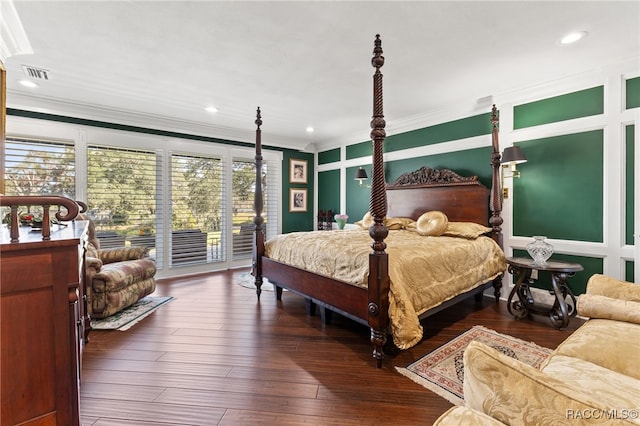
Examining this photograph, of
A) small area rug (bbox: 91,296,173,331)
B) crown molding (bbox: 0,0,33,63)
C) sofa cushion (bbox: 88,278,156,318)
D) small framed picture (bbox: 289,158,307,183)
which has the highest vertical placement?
crown molding (bbox: 0,0,33,63)

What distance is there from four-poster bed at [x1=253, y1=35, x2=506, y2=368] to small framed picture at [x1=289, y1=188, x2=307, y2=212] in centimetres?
252

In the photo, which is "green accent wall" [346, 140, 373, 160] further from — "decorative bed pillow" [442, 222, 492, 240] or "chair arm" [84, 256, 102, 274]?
"chair arm" [84, 256, 102, 274]

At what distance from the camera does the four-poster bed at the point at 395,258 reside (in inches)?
83.2

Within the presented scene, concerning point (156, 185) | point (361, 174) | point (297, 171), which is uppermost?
point (297, 171)

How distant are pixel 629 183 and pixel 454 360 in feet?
8.22

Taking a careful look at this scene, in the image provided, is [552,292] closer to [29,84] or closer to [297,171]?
[297,171]

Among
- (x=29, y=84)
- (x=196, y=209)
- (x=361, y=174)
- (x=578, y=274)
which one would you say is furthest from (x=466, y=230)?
(x=29, y=84)

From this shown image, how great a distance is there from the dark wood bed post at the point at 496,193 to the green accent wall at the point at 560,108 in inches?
9.9

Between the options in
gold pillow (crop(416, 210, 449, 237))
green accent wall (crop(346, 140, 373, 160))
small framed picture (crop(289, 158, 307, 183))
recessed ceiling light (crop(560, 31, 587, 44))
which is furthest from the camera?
small framed picture (crop(289, 158, 307, 183))

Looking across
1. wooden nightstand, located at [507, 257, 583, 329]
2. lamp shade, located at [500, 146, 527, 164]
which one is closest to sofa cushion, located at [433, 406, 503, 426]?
wooden nightstand, located at [507, 257, 583, 329]

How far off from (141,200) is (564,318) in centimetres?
567

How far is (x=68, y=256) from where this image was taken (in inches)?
46.5

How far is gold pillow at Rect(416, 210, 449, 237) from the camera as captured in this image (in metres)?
3.45

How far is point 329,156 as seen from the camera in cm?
640
